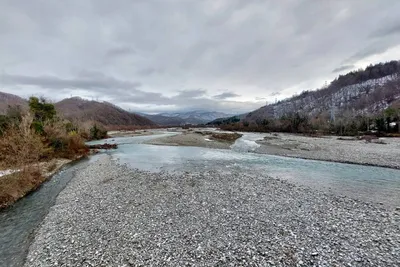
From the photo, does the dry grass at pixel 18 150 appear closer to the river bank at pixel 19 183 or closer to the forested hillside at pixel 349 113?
the river bank at pixel 19 183

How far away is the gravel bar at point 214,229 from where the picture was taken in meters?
8.23

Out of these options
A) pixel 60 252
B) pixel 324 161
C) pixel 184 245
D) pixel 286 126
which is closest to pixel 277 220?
pixel 184 245

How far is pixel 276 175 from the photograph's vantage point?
21.6 m

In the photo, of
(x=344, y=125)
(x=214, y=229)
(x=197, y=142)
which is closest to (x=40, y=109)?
(x=197, y=142)

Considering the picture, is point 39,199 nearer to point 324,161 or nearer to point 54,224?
point 54,224

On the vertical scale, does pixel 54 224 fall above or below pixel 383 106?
below

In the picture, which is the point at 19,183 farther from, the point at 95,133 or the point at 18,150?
the point at 95,133

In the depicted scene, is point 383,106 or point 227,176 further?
point 383,106

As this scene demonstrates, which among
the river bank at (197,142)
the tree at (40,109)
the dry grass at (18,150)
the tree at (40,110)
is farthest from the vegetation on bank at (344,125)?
the dry grass at (18,150)

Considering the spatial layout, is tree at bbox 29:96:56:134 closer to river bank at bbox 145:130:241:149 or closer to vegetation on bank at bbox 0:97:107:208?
vegetation on bank at bbox 0:97:107:208

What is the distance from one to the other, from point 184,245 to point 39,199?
1323 cm

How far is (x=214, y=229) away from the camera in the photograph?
10438 millimetres

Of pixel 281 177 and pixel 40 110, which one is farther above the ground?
pixel 40 110

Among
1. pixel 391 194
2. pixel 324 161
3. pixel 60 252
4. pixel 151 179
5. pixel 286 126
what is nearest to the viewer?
pixel 60 252
